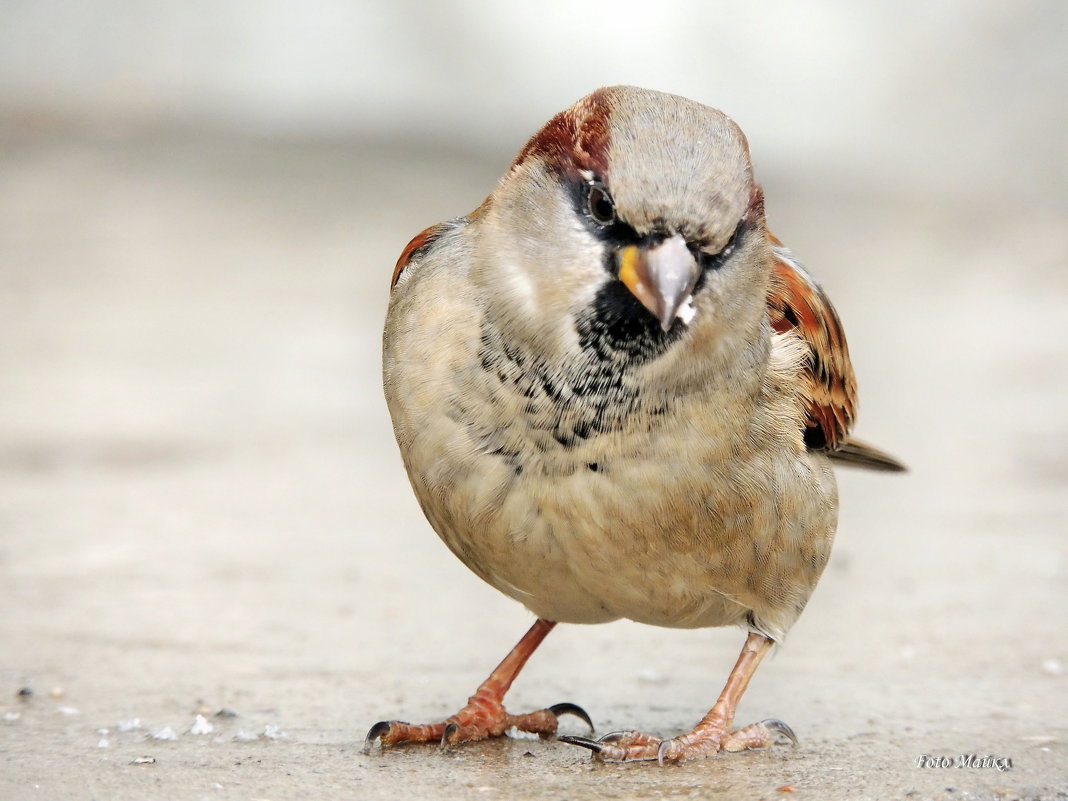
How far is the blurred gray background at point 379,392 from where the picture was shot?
393 centimetres

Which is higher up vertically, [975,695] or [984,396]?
[984,396]

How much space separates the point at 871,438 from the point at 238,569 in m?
3.93

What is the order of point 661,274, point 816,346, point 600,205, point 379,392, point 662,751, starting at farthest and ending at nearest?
point 379,392, point 816,346, point 662,751, point 600,205, point 661,274

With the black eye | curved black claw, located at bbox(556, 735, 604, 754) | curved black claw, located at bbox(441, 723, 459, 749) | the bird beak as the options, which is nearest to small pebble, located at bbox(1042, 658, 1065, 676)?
curved black claw, located at bbox(556, 735, 604, 754)

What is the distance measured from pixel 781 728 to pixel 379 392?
6.18 metres

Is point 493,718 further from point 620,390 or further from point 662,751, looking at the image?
point 620,390

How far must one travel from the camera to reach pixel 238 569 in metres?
5.80

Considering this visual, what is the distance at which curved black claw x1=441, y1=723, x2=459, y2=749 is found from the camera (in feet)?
12.5

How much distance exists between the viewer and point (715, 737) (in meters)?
3.73

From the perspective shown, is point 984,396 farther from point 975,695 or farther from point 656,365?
point 656,365

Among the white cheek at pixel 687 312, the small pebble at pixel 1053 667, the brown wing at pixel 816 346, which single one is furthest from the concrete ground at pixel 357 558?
the white cheek at pixel 687 312

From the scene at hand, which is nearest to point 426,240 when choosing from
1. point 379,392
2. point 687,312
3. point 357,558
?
point 687,312

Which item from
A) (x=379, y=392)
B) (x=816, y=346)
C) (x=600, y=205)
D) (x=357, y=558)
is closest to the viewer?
(x=600, y=205)

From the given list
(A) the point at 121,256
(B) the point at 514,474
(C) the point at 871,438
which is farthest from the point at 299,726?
(A) the point at 121,256
